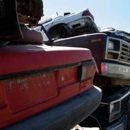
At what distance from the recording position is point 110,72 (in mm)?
4172

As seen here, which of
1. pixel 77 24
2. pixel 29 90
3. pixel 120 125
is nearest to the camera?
pixel 29 90

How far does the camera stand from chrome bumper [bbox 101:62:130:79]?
4.09m

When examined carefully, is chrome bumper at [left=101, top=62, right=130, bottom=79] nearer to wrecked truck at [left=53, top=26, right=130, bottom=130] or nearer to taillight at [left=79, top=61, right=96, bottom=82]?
wrecked truck at [left=53, top=26, right=130, bottom=130]

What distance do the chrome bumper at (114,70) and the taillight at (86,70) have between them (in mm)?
1382

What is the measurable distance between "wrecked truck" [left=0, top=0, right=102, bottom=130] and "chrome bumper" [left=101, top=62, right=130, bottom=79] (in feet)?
5.19

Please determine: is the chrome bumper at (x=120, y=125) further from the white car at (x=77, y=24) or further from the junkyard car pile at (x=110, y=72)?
the white car at (x=77, y=24)

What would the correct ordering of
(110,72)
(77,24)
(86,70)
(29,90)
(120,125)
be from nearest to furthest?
(29,90), (86,70), (120,125), (110,72), (77,24)

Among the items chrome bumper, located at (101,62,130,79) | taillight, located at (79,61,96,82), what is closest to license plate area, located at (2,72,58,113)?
taillight, located at (79,61,96,82)

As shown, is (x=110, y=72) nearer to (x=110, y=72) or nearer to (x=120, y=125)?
(x=110, y=72)

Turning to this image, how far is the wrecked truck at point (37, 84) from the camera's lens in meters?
1.52

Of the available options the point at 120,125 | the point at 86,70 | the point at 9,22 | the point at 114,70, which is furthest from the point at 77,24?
the point at 9,22

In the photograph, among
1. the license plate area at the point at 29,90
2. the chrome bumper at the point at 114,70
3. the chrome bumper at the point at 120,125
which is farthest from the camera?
Result: the chrome bumper at the point at 114,70

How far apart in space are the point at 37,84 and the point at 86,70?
0.86m

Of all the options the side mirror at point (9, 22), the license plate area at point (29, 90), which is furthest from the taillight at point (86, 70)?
the side mirror at point (9, 22)
